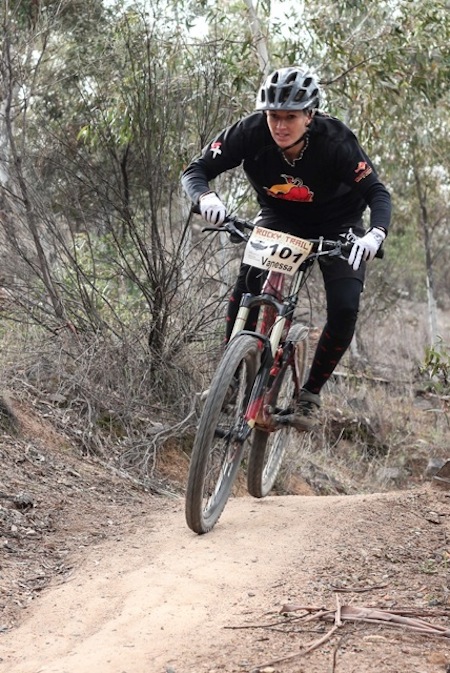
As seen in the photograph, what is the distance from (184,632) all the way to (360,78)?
9.69 metres

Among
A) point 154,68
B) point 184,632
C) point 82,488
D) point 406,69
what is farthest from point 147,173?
point 406,69

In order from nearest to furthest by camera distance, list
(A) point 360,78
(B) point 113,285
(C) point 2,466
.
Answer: (C) point 2,466
(B) point 113,285
(A) point 360,78

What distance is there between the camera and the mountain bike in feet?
15.1

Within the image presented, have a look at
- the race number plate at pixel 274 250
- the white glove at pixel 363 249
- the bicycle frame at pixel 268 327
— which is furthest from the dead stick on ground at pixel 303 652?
the race number plate at pixel 274 250

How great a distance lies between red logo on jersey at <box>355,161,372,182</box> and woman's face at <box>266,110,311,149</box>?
15.2 inches

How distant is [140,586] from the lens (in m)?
3.96

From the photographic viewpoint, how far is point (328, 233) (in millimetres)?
5363

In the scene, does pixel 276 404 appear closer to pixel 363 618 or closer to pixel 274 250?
pixel 274 250

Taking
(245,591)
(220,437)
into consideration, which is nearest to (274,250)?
(220,437)

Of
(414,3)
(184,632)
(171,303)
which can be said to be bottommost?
(184,632)

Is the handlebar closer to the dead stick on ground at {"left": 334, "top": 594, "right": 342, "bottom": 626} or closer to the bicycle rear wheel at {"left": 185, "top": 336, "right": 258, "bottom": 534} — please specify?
the bicycle rear wheel at {"left": 185, "top": 336, "right": 258, "bottom": 534}

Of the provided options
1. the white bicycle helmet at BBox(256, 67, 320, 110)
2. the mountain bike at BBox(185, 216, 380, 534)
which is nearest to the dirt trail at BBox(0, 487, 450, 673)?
the mountain bike at BBox(185, 216, 380, 534)

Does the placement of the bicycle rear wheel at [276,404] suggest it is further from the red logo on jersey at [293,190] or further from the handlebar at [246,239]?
the red logo on jersey at [293,190]

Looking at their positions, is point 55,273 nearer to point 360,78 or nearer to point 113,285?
point 113,285
